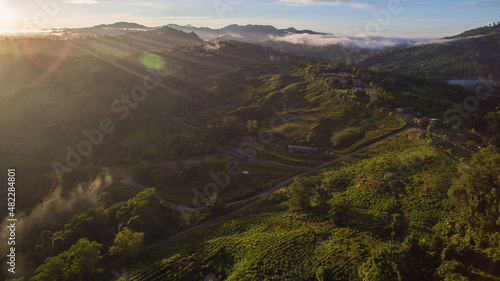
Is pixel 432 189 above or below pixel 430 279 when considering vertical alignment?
above

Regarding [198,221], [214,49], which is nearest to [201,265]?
[198,221]

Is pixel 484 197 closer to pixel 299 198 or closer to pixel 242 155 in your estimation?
pixel 299 198

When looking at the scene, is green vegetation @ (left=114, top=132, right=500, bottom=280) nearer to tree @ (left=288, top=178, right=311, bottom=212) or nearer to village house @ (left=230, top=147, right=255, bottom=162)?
tree @ (left=288, top=178, right=311, bottom=212)

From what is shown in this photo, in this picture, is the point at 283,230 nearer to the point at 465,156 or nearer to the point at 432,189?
the point at 432,189

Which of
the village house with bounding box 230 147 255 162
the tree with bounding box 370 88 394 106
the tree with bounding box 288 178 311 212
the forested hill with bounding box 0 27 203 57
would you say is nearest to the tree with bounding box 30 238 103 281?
the tree with bounding box 288 178 311 212

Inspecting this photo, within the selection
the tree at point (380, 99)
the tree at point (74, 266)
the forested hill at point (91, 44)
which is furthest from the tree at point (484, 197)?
the forested hill at point (91, 44)
